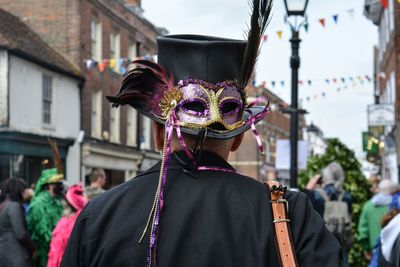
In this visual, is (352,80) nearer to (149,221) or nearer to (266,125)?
(149,221)

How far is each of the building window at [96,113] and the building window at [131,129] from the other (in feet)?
11.0

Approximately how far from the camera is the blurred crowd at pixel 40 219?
7.10m

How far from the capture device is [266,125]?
2099 inches

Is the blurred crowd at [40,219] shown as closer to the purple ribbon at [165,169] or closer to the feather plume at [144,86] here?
the feather plume at [144,86]

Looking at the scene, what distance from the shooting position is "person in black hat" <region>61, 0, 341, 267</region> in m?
2.26

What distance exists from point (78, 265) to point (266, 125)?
168 ft

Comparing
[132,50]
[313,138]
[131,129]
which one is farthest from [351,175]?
[313,138]

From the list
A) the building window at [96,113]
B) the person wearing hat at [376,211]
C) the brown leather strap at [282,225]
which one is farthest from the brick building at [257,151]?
→ the brown leather strap at [282,225]

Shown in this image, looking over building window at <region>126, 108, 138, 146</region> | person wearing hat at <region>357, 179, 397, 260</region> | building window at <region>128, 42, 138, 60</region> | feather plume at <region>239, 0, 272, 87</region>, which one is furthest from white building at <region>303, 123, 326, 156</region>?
feather plume at <region>239, 0, 272, 87</region>

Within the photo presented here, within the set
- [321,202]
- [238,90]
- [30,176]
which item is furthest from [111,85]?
[238,90]

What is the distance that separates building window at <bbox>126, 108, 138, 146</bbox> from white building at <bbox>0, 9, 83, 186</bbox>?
5303 mm

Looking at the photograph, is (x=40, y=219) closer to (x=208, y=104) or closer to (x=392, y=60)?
(x=208, y=104)

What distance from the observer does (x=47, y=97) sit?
22578 mm

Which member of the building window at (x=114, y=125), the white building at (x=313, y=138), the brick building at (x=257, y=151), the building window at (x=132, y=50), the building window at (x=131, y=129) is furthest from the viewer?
the brick building at (x=257, y=151)
